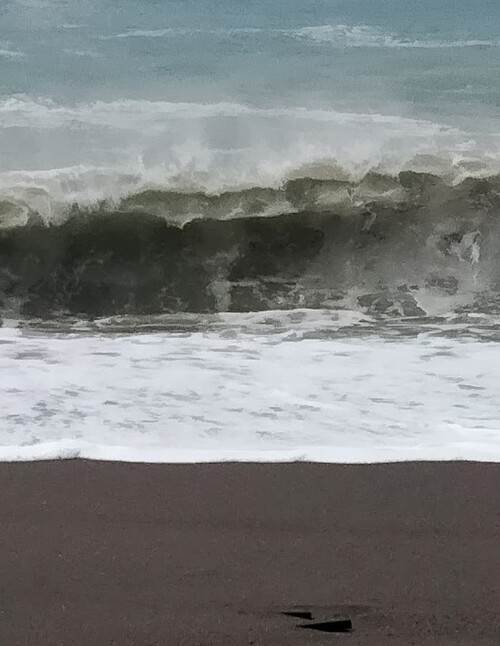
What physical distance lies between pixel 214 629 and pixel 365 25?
10464 mm

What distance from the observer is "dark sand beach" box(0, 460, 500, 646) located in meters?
2.05

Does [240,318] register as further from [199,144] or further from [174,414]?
[199,144]

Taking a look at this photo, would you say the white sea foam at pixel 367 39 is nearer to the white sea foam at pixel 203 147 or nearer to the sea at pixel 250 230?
the sea at pixel 250 230

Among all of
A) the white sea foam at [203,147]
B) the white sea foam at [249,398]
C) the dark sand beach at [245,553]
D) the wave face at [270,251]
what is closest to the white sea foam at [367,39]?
the white sea foam at [203,147]

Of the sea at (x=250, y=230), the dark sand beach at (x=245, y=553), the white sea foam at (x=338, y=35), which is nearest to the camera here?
the dark sand beach at (x=245, y=553)

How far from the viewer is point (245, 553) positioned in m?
2.32

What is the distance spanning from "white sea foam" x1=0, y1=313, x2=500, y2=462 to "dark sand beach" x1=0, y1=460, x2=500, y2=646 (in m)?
0.16

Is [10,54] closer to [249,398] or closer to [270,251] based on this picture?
[270,251]

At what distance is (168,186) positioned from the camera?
26.2ft

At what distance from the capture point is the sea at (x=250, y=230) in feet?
10.7

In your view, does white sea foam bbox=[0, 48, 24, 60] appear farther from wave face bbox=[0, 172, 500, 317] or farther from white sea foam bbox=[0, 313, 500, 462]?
white sea foam bbox=[0, 313, 500, 462]

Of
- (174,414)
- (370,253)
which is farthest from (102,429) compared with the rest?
(370,253)

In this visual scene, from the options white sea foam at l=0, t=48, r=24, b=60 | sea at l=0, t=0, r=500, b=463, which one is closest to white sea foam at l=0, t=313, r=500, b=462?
sea at l=0, t=0, r=500, b=463

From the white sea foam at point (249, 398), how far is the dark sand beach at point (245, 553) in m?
0.16
